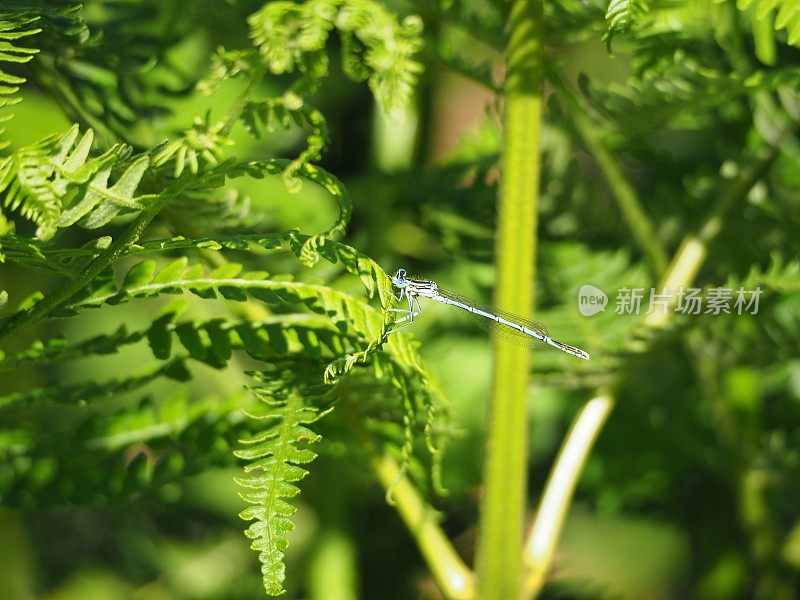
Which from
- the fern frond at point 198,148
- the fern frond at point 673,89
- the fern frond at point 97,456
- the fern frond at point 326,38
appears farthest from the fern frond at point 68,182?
the fern frond at point 673,89

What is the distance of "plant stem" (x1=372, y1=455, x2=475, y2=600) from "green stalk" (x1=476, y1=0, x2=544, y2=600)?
26 millimetres

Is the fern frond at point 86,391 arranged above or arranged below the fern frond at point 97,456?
above

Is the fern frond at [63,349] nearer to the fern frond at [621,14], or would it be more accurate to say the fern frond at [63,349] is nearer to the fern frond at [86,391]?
the fern frond at [86,391]

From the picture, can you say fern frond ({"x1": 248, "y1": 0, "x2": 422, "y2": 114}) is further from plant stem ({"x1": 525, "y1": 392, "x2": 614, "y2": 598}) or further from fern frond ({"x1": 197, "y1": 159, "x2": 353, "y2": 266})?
plant stem ({"x1": 525, "y1": 392, "x2": 614, "y2": 598})

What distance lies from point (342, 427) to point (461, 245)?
10.9 inches

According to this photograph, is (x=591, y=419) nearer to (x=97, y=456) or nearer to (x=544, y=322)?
(x=544, y=322)

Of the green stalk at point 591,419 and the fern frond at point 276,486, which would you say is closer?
the fern frond at point 276,486

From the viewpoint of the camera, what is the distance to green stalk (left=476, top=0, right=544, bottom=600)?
697 millimetres

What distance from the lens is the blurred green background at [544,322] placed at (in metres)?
0.81

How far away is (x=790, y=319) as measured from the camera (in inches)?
38.9

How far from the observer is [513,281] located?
71cm

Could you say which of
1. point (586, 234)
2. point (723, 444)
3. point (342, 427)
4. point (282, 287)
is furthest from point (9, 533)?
point (723, 444)
